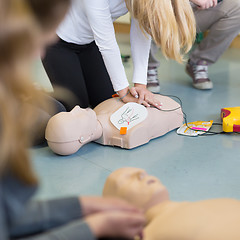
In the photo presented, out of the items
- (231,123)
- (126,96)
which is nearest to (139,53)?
(126,96)

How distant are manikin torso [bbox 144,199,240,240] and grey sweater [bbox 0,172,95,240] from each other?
0.19 metres

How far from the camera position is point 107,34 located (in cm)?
178

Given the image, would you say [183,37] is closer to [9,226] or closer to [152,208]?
[152,208]

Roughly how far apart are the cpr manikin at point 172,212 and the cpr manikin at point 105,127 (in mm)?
599

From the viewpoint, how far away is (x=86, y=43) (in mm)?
2064

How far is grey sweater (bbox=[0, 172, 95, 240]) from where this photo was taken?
0.74 metres

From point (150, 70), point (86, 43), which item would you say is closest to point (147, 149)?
point (86, 43)

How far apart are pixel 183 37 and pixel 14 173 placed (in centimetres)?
127

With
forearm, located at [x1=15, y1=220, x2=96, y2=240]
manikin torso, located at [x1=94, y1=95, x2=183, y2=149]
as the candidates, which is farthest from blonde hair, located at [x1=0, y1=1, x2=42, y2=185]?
manikin torso, located at [x1=94, y1=95, x2=183, y2=149]

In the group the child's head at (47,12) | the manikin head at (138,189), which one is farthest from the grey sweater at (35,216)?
the child's head at (47,12)

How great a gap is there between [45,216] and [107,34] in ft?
3.54

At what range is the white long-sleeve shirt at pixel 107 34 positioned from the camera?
→ 1.76 m

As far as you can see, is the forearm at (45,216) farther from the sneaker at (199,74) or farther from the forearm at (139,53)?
the sneaker at (199,74)

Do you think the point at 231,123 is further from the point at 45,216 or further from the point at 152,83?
the point at 45,216
